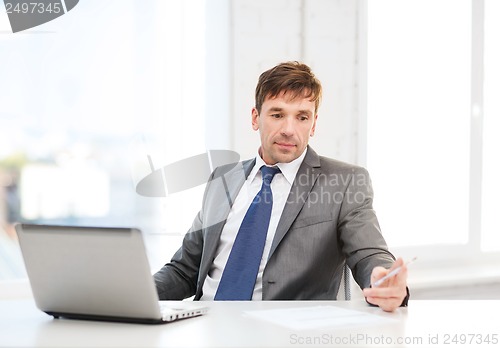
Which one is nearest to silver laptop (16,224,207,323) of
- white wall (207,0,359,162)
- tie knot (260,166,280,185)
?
tie knot (260,166,280,185)

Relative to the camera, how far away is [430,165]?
142 inches

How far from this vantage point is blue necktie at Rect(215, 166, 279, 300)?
1.92m

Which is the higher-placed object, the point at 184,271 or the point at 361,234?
the point at 361,234

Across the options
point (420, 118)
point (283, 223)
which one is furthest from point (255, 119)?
point (420, 118)

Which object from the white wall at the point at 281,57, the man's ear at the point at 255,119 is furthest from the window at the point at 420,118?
the man's ear at the point at 255,119

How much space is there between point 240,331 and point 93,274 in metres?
0.32

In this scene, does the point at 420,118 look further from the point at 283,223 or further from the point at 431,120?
the point at 283,223

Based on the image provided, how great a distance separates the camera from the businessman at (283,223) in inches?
75.6

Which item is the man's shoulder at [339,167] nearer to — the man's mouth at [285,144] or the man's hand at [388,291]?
the man's mouth at [285,144]

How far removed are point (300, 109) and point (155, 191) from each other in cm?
99

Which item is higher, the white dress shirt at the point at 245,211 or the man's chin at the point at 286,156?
the man's chin at the point at 286,156

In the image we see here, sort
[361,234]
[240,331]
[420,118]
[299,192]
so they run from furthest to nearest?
[420,118]
[299,192]
[361,234]
[240,331]

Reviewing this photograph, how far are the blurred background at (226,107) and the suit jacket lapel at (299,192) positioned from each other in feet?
2.65

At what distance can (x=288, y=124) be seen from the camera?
6.87ft
